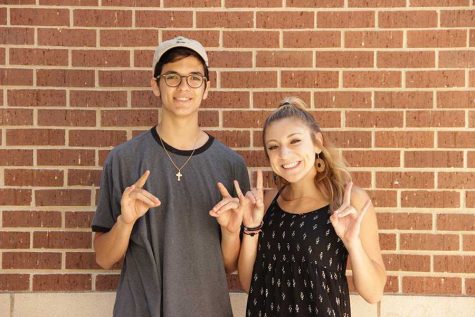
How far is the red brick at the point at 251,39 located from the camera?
371 cm

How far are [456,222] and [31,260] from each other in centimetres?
234

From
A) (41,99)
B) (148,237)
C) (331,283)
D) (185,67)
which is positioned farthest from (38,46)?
(331,283)

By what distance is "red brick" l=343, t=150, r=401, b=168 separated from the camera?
12.1ft

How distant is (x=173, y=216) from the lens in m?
2.99

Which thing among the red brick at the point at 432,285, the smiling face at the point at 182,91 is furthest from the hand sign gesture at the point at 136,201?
the red brick at the point at 432,285

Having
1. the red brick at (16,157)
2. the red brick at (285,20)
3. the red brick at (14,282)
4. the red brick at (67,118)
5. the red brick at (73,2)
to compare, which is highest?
the red brick at (73,2)

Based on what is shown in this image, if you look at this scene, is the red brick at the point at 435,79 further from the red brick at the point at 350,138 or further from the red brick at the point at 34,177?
the red brick at the point at 34,177

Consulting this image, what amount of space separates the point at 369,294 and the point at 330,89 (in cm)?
127

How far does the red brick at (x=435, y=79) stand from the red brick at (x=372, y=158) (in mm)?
391

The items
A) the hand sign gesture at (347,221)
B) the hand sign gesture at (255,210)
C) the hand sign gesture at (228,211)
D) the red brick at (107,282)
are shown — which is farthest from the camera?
the red brick at (107,282)

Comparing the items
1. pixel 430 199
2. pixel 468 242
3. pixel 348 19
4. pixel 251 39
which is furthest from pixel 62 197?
pixel 468 242

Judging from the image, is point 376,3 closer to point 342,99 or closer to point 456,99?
point 342,99

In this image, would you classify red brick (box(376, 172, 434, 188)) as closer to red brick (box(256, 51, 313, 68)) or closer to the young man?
red brick (box(256, 51, 313, 68))

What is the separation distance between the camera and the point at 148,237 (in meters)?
3.00
